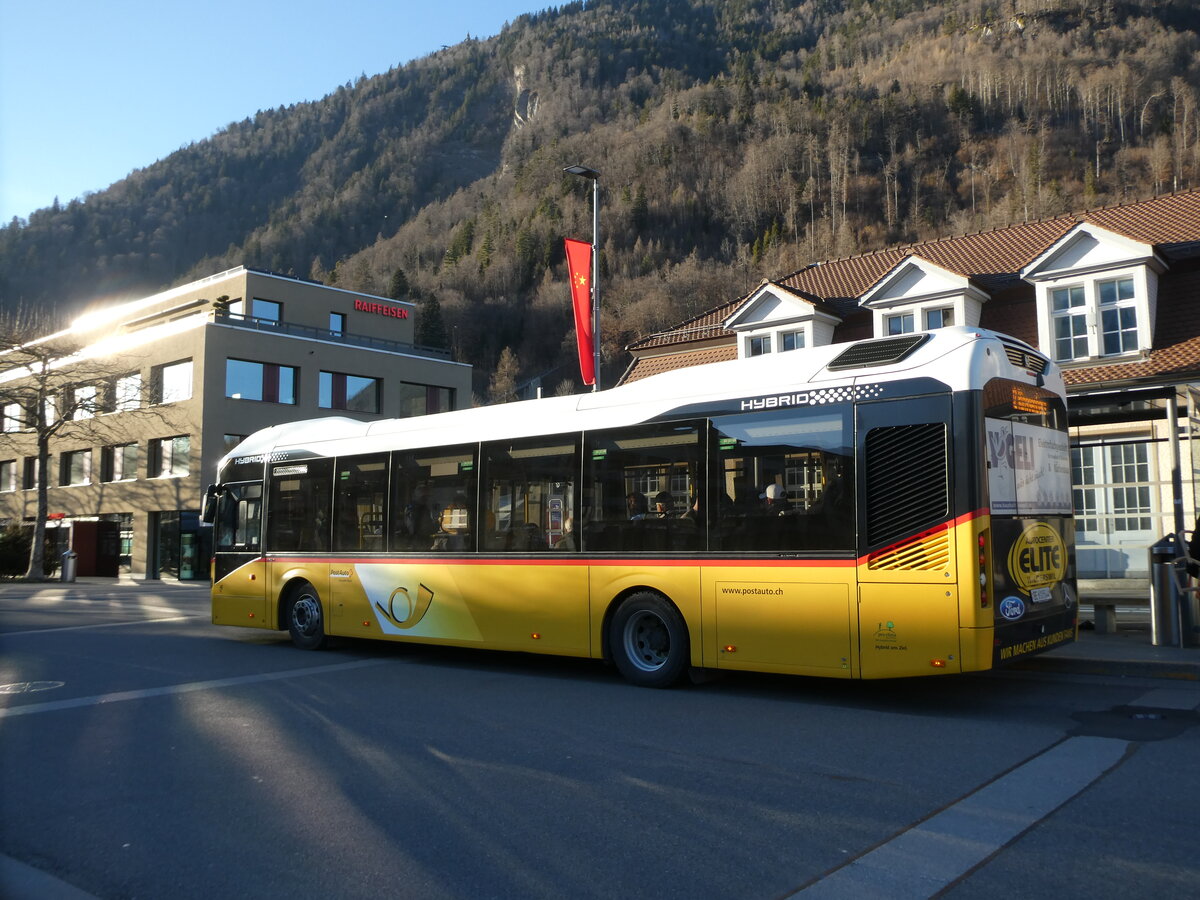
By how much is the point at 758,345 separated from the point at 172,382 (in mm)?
28470

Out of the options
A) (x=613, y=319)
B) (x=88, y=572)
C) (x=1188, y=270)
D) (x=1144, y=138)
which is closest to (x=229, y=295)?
(x=88, y=572)

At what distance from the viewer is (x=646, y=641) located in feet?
32.6

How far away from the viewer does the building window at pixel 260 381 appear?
132 ft

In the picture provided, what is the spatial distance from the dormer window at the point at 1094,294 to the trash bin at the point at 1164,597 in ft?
24.2

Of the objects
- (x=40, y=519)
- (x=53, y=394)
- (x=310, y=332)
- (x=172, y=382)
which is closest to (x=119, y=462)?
(x=172, y=382)

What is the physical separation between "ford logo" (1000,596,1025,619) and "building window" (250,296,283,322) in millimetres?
42570

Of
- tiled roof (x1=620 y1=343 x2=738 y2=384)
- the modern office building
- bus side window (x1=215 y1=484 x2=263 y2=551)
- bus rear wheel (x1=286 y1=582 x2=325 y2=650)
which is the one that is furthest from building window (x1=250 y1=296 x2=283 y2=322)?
bus rear wheel (x1=286 y1=582 x2=325 y2=650)

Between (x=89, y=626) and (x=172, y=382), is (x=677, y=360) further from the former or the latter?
(x=172, y=382)

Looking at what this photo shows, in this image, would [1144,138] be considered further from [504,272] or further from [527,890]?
[527,890]

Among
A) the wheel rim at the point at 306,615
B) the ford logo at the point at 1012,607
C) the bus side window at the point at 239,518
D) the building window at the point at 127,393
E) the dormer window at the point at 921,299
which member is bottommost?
the wheel rim at the point at 306,615

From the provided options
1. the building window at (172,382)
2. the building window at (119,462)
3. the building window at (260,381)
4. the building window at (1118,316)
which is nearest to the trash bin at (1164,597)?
the building window at (1118,316)

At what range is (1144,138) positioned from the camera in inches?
3964

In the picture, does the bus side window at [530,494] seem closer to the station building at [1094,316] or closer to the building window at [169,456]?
the station building at [1094,316]

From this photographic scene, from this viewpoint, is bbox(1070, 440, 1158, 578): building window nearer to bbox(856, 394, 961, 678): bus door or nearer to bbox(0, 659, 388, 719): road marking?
bbox(856, 394, 961, 678): bus door
